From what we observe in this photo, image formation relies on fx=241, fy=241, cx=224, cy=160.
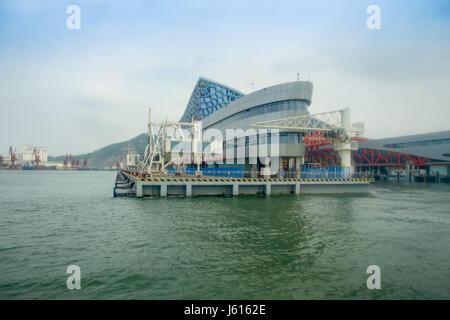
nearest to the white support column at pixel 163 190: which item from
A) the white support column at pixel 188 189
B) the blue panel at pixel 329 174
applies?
the white support column at pixel 188 189

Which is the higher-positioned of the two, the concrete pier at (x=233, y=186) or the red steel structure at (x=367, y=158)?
the red steel structure at (x=367, y=158)

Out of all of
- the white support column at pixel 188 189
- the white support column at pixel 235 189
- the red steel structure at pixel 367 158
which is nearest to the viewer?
the white support column at pixel 188 189

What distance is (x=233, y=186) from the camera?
32000 mm

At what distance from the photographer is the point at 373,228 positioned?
53.4ft

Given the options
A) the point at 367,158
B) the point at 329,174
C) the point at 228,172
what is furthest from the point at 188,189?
the point at 367,158

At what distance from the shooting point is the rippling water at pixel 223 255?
805 cm

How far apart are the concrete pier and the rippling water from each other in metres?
9.94

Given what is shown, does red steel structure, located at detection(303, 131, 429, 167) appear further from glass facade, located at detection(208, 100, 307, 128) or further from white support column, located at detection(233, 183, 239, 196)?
white support column, located at detection(233, 183, 239, 196)

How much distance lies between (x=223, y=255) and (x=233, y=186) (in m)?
21.1

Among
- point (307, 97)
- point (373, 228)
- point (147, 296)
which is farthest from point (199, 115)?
point (147, 296)

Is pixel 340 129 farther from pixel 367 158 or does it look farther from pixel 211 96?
pixel 211 96

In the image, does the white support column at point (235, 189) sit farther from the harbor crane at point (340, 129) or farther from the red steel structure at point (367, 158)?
the red steel structure at point (367, 158)

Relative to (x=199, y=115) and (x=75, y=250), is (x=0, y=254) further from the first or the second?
(x=199, y=115)

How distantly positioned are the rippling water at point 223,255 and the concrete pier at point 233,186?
994cm
